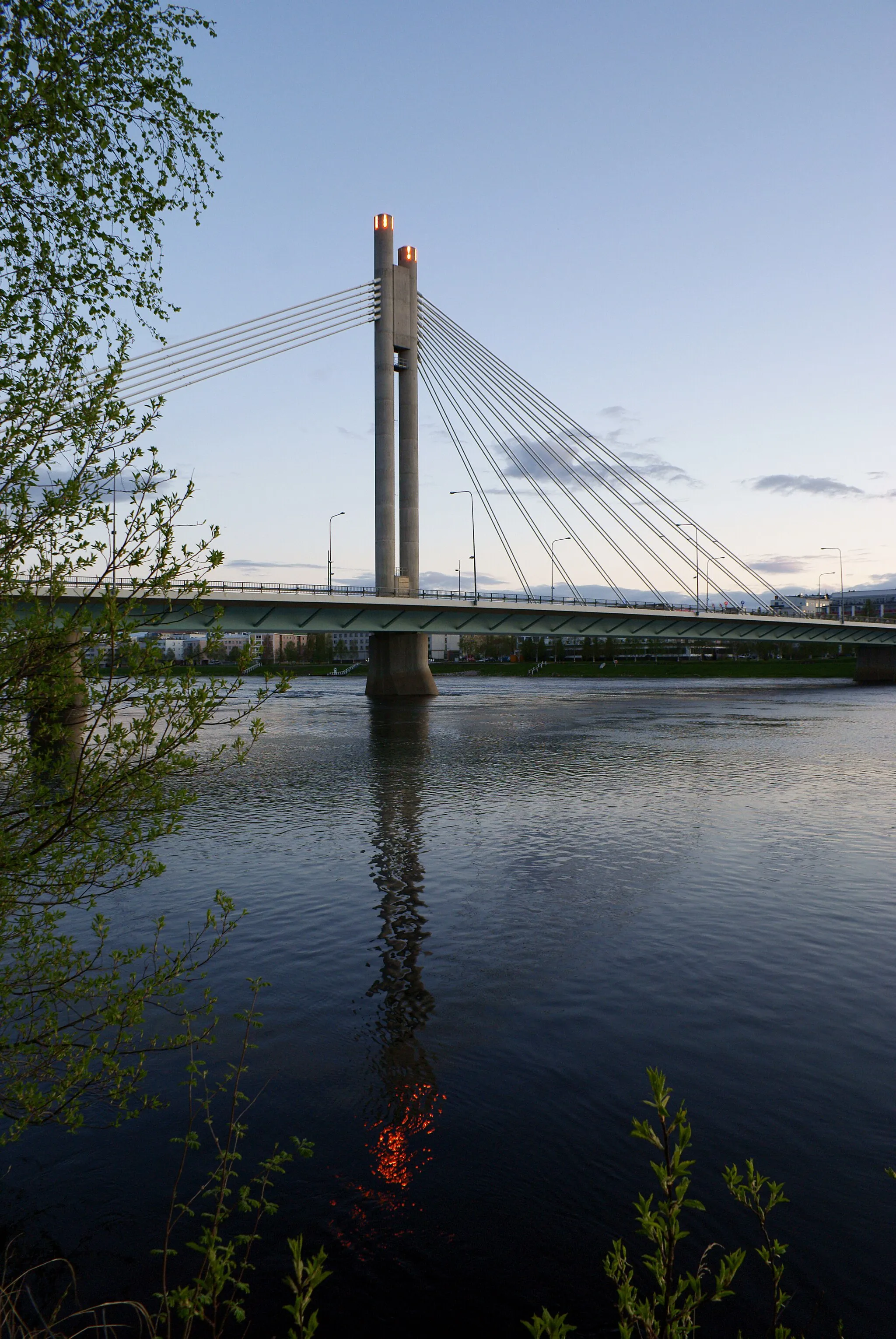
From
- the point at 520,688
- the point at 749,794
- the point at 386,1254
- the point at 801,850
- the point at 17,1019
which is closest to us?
the point at 386,1254

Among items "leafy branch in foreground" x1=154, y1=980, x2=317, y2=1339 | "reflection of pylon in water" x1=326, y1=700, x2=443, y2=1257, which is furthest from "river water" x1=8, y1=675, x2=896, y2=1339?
"leafy branch in foreground" x1=154, y1=980, x2=317, y2=1339

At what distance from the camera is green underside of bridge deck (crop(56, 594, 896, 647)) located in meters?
58.9

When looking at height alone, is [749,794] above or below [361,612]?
below

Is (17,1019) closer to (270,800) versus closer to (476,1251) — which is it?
(476,1251)

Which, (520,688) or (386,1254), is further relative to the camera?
(520,688)

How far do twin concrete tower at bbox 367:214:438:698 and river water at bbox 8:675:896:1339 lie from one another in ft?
148

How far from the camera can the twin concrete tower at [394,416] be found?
6662 cm

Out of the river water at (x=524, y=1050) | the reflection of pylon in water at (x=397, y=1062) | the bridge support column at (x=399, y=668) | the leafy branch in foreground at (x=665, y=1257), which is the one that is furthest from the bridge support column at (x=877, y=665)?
the leafy branch in foreground at (x=665, y=1257)

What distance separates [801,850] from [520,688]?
7919 centimetres

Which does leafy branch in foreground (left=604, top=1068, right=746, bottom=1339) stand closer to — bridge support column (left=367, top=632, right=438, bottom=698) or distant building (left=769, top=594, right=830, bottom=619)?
bridge support column (left=367, top=632, right=438, bottom=698)

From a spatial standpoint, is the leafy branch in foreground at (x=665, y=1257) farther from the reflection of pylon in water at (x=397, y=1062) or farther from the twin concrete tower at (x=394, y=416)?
the twin concrete tower at (x=394, y=416)

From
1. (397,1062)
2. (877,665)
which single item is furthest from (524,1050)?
(877,665)

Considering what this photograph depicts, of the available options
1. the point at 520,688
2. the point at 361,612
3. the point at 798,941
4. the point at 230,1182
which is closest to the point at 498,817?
the point at 798,941

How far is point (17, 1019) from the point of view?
870 cm
